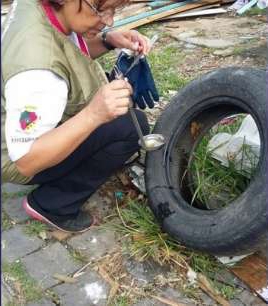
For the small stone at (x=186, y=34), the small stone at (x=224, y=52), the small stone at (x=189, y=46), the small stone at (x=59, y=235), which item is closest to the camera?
the small stone at (x=59, y=235)

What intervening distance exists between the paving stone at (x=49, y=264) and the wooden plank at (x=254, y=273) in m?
0.74

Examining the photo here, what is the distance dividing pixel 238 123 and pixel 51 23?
1.42 meters

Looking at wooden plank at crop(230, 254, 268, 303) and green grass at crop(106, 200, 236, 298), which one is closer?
wooden plank at crop(230, 254, 268, 303)

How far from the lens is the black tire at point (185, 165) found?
6.63 feet

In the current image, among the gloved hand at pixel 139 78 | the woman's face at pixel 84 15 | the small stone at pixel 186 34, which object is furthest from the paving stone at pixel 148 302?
the small stone at pixel 186 34

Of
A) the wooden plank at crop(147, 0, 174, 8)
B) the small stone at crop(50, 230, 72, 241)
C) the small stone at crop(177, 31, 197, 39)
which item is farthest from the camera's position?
the wooden plank at crop(147, 0, 174, 8)

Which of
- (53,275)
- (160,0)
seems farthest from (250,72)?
(160,0)

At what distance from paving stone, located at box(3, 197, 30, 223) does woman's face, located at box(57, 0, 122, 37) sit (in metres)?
1.08

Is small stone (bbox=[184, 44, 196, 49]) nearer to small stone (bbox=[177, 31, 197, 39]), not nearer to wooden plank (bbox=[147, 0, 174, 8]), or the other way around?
small stone (bbox=[177, 31, 197, 39])

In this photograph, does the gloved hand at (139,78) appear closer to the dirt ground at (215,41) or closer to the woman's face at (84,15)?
the woman's face at (84,15)

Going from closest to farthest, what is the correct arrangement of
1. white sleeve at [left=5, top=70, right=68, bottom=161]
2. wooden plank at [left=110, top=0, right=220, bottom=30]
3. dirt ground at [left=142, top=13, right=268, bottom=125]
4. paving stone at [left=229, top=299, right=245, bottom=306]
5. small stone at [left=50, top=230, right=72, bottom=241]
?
white sleeve at [left=5, top=70, right=68, bottom=161], paving stone at [left=229, top=299, right=245, bottom=306], small stone at [left=50, top=230, right=72, bottom=241], dirt ground at [left=142, top=13, right=268, bottom=125], wooden plank at [left=110, top=0, right=220, bottom=30]

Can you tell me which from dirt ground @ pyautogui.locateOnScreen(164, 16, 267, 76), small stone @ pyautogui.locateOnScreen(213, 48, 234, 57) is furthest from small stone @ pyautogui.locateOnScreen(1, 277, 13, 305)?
small stone @ pyautogui.locateOnScreen(213, 48, 234, 57)

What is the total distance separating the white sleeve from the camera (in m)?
1.86

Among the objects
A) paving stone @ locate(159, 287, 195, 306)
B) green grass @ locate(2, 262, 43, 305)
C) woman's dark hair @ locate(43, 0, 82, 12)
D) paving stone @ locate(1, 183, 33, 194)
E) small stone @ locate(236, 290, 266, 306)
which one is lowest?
small stone @ locate(236, 290, 266, 306)
